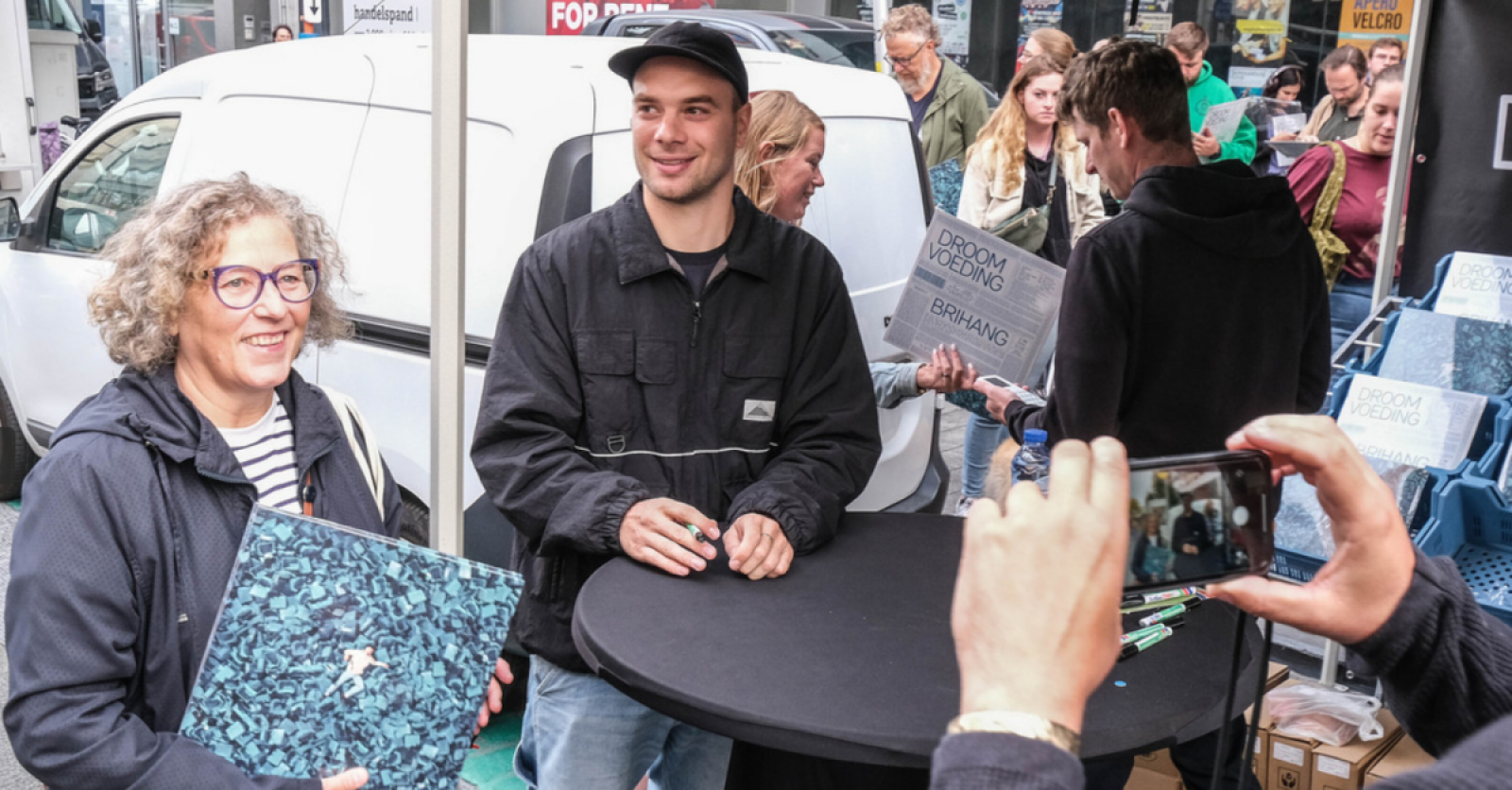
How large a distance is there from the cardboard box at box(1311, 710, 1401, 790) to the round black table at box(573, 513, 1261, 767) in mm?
1373

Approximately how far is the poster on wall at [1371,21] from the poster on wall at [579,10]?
207 inches

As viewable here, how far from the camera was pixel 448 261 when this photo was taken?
2531mm

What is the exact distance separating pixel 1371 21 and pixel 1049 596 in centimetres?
1101

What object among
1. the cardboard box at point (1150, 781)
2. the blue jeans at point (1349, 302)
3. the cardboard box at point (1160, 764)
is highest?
the blue jeans at point (1349, 302)

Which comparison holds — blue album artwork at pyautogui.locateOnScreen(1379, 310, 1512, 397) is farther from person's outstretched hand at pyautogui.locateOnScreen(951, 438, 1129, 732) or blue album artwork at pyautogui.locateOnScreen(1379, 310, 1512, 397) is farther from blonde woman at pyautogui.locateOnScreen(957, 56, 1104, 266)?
person's outstretched hand at pyautogui.locateOnScreen(951, 438, 1129, 732)

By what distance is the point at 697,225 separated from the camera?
98.4 inches

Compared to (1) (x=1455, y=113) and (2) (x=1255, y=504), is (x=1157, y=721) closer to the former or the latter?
(2) (x=1255, y=504)

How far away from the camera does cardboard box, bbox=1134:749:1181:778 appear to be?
3240 millimetres

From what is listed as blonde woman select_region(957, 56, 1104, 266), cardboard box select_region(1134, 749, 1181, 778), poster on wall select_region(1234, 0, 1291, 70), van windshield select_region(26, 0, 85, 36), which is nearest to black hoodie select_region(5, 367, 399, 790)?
cardboard box select_region(1134, 749, 1181, 778)

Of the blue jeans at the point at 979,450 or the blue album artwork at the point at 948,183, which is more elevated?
the blue album artwork at the point at 948,183

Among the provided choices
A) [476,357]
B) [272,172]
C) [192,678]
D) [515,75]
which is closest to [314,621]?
[192,678]

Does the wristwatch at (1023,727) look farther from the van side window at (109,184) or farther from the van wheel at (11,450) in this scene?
the van wheel at (11,450)

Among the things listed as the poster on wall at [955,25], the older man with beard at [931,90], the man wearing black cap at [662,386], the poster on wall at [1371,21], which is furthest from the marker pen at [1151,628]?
the poster on wall at [955,25]

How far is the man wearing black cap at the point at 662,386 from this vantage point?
91.6 inches
